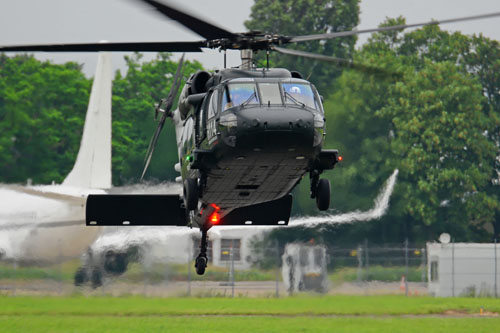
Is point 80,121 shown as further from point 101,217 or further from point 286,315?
point 101,217

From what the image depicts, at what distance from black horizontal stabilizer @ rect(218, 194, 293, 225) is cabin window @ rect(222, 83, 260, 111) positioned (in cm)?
712

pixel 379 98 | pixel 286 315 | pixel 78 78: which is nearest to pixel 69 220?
pixel 286 315

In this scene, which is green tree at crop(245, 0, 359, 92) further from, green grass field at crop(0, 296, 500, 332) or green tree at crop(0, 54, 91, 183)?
green grass field at crop(0, 296, 500, 332)

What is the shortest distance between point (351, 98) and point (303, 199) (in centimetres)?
1162

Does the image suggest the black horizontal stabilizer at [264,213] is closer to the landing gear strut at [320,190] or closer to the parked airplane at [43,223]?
the landing gear strut at [320,190]

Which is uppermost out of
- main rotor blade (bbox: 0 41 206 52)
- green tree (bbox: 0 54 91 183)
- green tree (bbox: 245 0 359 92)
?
green tree (bbox: 245 0 359 92)

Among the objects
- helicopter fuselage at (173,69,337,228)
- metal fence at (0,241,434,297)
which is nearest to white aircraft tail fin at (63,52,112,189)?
metal fence at (0,241,434,297)

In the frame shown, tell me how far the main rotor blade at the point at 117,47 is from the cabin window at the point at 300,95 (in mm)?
3460

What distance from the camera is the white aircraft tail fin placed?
2259 inches

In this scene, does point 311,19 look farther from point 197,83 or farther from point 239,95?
point 239,95

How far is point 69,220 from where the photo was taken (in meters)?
47.1

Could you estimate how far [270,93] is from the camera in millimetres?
20672

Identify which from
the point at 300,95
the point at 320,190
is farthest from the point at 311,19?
the point at 300,95

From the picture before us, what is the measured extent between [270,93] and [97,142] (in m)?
40.3
